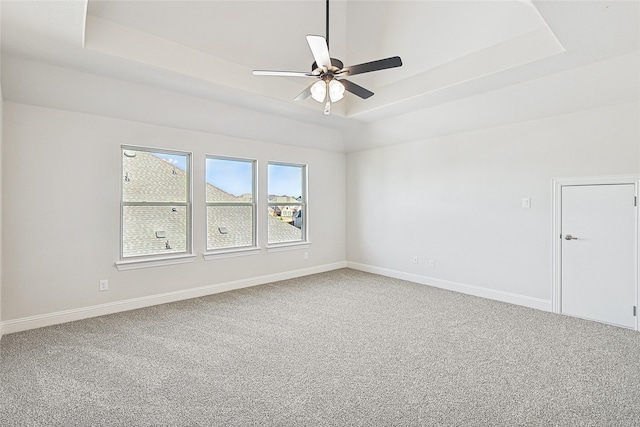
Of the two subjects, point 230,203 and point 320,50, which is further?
point 230,203

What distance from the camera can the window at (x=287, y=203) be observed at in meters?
5.75

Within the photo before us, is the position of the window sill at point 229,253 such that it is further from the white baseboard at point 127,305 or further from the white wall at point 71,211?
the white baseboard at point 127,305

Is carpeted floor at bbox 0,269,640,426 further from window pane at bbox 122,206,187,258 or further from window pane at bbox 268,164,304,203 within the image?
window pane at bbox 268,164,304,203

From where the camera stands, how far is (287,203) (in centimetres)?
596

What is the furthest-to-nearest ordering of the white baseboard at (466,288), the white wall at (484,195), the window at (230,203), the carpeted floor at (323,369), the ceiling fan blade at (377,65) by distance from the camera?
the window at (230,203)
the white baseboard at (466,288)
the white wall at (484,195)
the ceiling fan blade at (377,65)
the carpeted floor at (323,369)

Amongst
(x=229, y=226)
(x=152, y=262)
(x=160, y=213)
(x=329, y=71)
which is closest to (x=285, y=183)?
(x=229, y=226)

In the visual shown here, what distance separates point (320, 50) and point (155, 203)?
3.18 m

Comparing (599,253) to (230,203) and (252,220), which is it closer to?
(252,220)

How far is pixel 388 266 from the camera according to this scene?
6.02 metres

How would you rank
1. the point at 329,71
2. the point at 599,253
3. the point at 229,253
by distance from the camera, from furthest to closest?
the point at 229,253, the point at 599,253, the point at 329,71

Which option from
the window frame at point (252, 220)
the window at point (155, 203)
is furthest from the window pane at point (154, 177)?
the window frame at point (252, 220)

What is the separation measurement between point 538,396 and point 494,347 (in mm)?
786

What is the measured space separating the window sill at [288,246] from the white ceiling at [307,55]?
2179mm

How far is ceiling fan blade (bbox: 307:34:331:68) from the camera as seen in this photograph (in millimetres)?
2303
